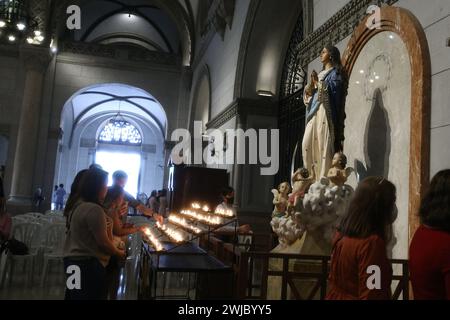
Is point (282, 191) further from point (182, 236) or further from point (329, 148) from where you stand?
point (182, 236)

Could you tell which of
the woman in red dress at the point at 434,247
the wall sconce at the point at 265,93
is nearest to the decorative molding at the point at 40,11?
the wall sconce at the point at 265,93

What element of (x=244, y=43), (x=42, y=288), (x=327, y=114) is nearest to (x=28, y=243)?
(x=42, y=288)

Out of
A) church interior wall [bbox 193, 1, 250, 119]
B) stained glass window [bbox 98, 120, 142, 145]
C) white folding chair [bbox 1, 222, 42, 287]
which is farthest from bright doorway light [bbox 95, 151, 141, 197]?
white folding chair [bbox 1, 222, 42, 287]

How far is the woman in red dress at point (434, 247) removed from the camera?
188 cm

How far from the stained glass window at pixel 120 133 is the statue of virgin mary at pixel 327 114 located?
2470 cm

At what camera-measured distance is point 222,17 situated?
13.0 metres

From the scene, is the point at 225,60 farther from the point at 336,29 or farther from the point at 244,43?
the point at 336,29

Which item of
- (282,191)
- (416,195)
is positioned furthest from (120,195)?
(416,195)

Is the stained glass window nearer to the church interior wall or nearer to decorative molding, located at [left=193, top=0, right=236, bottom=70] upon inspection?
decorative molding, located at [left=193, top=0, right=236, bottom=70]

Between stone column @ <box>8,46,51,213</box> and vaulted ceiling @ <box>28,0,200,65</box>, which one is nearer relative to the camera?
stone column @ <box>8,46,51,213</box>

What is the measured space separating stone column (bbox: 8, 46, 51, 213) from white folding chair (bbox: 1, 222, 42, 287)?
8857mm

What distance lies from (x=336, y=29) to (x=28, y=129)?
12874mm

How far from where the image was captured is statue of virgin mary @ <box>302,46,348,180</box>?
4.68 meters

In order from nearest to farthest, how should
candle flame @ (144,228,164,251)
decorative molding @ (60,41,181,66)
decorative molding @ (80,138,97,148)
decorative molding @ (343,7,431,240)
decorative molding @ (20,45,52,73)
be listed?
decorative molding @ (343,7,431,240)
candle flame @ (144,228,164,251)
decorative molding @ (20,45,52,73)
decorative molding @ (60,41,181,66)
decorative molding @ (80,138,97,148)
